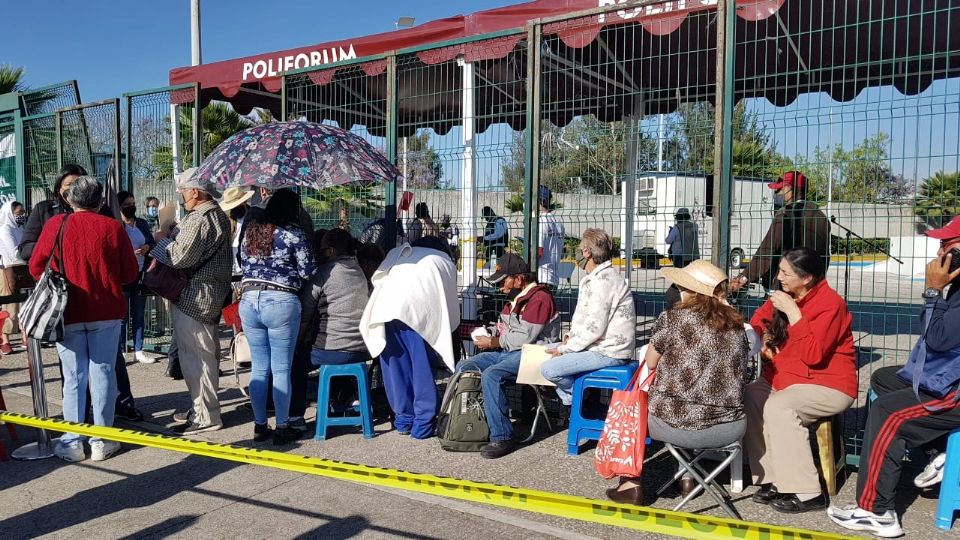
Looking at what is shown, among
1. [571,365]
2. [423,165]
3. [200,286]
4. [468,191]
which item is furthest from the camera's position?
[423,165]

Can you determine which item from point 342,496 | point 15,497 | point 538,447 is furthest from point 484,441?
point 15,497

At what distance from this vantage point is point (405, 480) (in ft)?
9.83

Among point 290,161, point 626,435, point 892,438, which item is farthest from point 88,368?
point 892,438

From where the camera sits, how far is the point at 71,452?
505 centimetres

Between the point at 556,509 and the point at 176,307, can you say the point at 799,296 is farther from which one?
the point at 176,307

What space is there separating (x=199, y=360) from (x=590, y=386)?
2.91m

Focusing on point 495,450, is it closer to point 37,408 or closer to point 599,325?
point 599,325

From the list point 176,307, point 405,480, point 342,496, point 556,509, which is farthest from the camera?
point 176,307

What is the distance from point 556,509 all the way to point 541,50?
430 cm

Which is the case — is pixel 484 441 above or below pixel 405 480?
below

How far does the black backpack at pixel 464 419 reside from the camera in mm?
5160

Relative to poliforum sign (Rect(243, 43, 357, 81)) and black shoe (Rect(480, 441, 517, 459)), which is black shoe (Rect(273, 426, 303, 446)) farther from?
poliforum sign (Rect(243, 43, 357, 81))

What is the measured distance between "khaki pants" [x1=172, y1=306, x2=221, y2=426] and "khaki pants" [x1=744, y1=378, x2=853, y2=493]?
390cm

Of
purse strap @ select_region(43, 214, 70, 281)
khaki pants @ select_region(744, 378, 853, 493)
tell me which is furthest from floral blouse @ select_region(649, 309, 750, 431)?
purse strap @ select_region(43, 214, 70, 281)
